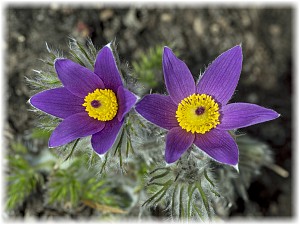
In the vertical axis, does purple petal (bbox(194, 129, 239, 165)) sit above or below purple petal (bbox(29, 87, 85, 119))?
below

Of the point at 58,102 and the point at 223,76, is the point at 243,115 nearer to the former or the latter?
the point at 223,76

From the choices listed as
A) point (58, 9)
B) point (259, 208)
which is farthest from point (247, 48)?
point (58, 9)

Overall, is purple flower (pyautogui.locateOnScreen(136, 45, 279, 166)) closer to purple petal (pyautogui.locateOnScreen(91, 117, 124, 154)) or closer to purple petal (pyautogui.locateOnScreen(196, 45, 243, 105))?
purple petal (pyautogui.locateOnScreen(196, 45, 243, 105))

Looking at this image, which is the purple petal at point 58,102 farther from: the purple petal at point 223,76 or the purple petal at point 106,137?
the purple petal at point 223,76

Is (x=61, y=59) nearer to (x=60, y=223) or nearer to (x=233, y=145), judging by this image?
(x=233, y=145)

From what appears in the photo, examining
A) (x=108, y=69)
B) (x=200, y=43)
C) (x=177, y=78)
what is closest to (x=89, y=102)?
(x=108, y=69)

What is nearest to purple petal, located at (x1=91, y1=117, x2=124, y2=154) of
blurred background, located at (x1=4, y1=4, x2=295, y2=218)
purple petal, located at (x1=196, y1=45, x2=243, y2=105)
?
purple petal, located at (x1=196, y1=45, x2=243, y2=105)
